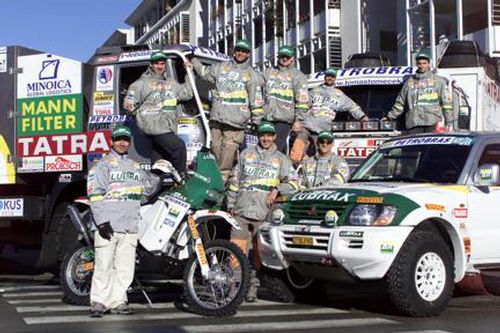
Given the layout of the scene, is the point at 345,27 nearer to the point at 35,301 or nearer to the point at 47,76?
the point at 47,76

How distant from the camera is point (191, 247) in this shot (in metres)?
7.88

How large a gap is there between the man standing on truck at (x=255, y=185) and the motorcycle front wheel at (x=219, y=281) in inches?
31.3

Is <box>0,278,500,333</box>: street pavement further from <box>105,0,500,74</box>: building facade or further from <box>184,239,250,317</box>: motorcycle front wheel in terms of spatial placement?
<box>105,0,500,74</box>: building facade

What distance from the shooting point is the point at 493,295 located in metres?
9.30

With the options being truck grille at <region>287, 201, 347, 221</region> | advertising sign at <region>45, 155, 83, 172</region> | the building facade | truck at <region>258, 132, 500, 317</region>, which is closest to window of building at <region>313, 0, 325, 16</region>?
the building facade

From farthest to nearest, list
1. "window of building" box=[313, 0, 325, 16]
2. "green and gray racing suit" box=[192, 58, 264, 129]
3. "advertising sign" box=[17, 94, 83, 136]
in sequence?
1. "window of building" box=[313, 0, 325, 16]
2. "advertising sign" box=[17, 94, 83, 136]
3. "green and gray racing suit" box=[192, 58, 264, 129]

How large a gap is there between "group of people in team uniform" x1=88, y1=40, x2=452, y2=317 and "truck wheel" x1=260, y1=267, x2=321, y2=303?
246 mm

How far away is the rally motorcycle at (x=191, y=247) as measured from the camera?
750 centimetres

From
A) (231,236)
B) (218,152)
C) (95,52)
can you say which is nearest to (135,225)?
(231,236)

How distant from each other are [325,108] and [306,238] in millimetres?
3721

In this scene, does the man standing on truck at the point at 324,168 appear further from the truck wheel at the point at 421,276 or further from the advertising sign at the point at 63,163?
the advertising sign at the point at 63,163

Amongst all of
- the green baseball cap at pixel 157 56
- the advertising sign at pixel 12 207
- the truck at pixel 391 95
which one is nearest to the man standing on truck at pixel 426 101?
the truck at pixel 391 95

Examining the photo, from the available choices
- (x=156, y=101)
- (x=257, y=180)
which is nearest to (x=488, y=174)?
(x=257, y=180)

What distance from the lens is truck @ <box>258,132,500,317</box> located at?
715cm
